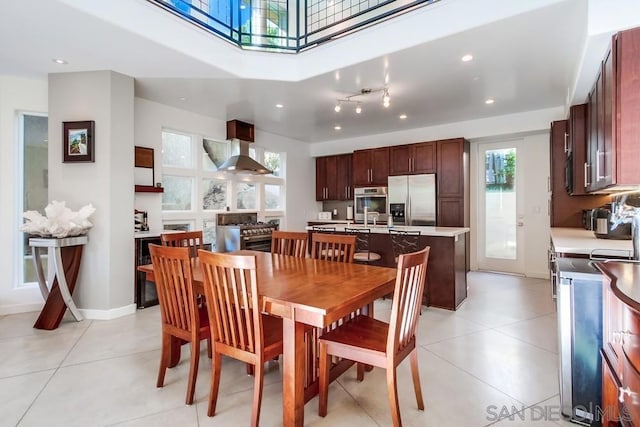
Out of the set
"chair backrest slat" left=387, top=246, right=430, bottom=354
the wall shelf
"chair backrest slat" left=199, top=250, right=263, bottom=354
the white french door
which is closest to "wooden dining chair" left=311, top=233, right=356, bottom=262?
"chair backrest slat" left=387, top=246, right=430, bottom=354

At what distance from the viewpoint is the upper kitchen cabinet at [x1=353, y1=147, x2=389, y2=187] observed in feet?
20.3

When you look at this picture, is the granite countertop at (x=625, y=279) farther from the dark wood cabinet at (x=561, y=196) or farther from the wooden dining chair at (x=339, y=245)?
the dark wood cabinet at (x=561, y=196)

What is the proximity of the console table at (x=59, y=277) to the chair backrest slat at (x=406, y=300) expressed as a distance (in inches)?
133

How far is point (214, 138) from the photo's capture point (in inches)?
212

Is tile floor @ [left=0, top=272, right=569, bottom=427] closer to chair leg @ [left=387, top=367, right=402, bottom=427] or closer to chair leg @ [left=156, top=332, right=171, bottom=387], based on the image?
chair leg @ [left=156, top=332, right=171, bottom=387]

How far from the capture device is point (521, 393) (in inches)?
81.1

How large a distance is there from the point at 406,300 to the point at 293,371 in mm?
703

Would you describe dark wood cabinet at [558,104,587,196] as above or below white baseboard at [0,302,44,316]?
above

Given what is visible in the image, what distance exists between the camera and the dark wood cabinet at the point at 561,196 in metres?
4.07

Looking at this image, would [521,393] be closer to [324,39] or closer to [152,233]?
[324,39]

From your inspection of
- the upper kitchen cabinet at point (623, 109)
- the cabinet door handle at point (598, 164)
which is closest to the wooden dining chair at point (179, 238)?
the upper kitchen cabinet at point (623, 109)

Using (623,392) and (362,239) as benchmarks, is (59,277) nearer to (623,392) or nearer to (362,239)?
(362,239)

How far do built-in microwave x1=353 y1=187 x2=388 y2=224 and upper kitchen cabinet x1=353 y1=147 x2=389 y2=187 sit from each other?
12 centimetres

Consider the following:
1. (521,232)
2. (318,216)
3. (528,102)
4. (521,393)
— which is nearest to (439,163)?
(528,102)
